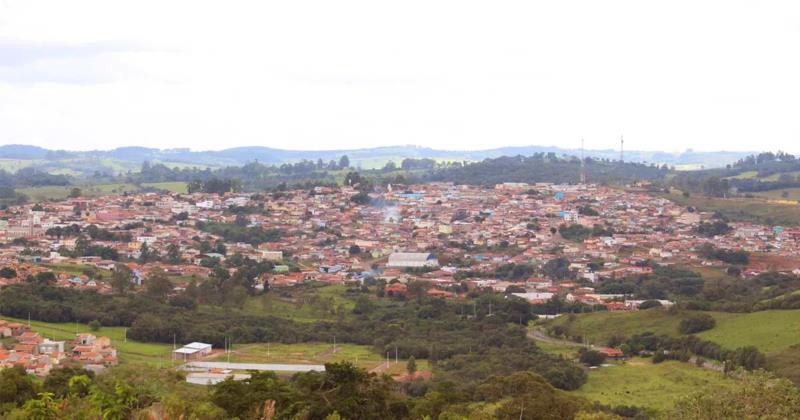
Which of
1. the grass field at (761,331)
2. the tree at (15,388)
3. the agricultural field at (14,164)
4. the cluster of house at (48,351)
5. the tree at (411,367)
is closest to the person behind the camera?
the tree at (15,388)

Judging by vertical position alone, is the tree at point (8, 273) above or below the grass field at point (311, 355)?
above

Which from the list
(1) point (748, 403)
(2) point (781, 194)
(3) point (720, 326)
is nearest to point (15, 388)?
(1) point (748, 403)

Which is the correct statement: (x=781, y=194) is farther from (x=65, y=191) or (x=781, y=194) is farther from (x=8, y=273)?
(x=8, y=273)

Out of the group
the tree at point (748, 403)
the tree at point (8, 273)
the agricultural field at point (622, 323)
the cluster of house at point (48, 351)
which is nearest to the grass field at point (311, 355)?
the cluster of house at point (48, 351)

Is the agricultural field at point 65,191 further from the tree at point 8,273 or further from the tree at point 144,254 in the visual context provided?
the tree at point 8,273

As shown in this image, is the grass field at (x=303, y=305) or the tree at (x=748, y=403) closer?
the tree at (x=748, y=403)

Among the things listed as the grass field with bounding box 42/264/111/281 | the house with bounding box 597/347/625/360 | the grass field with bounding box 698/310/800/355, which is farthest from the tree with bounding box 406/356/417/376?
the grass field with bounding box 42/264/111/281

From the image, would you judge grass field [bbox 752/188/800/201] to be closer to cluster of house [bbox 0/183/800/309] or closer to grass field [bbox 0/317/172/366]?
cluster of house [bbox 0/183/800/309]
